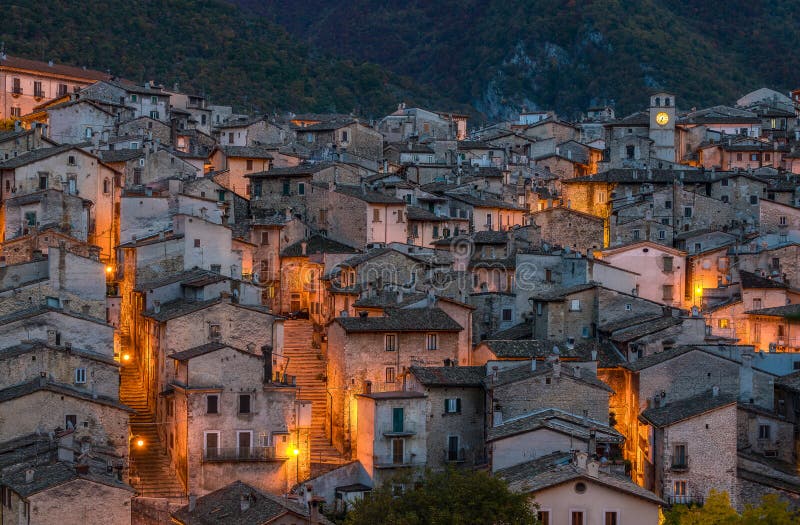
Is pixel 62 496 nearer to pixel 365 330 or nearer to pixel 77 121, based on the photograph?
pixel 365 330

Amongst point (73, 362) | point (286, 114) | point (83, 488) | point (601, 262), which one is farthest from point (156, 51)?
point (83, 488)

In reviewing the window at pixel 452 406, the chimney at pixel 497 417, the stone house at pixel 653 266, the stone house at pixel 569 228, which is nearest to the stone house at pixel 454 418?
the window at pixel 452 406

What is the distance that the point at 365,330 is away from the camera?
56.4m

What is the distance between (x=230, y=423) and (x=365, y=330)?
701 cm

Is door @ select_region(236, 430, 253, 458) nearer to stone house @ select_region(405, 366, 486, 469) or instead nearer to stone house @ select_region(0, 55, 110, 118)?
stone house @ select_region(405, 366, 486, 469)

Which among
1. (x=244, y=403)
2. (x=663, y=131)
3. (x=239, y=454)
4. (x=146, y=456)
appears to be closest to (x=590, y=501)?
(x=239, y=454)

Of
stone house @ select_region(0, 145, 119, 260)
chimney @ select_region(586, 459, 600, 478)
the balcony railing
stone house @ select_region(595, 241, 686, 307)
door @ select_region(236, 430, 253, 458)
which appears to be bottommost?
the balcony railing

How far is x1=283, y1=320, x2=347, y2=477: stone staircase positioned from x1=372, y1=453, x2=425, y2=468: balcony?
76.0 inches

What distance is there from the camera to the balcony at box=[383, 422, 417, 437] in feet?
173

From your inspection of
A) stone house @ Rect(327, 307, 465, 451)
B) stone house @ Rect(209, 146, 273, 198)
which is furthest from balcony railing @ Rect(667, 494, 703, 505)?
stone house @ Rect(209, 146, 273, 198)

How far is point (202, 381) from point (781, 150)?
51480 millimetres

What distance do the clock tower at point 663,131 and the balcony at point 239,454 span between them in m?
46.6

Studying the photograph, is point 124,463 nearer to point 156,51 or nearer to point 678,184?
point 678,184

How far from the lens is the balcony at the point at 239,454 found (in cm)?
5094
